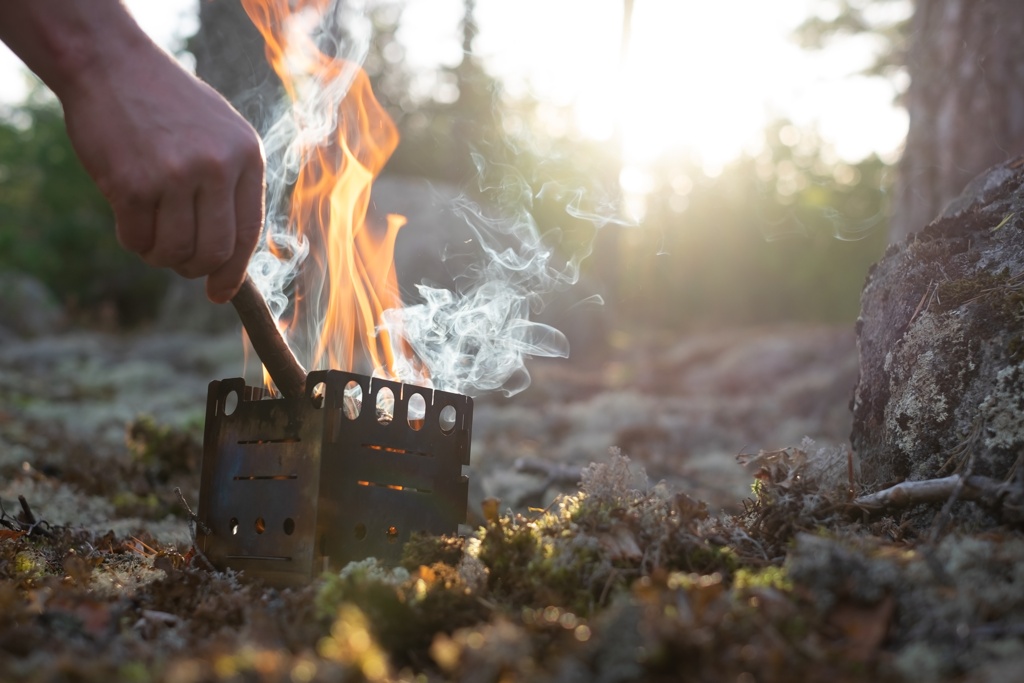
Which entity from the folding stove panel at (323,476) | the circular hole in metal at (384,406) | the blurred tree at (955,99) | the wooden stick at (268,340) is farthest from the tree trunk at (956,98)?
the wooden stick at (268,340)

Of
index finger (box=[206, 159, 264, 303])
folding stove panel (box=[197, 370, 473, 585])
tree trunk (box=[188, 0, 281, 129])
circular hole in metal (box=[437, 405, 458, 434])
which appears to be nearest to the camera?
index finger (box=[206, 159, 264, 303])

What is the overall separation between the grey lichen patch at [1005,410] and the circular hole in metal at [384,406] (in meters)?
1.90

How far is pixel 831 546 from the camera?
1.83 metres

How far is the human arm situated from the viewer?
2.30m

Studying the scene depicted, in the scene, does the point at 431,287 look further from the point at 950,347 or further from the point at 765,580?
the point at 765,580

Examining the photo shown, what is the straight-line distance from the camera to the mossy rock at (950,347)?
2469 millimetres

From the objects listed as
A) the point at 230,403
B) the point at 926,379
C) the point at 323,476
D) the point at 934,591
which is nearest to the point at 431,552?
the point at 323,476

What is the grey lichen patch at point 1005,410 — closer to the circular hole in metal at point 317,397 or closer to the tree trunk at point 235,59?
the circular hole in metal at point 317,397

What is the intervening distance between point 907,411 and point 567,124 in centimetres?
2483

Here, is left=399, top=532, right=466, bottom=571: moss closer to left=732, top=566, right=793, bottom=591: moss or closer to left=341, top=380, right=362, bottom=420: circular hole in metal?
left=341, top=380, right=362, bottom=420: circular hole in metal

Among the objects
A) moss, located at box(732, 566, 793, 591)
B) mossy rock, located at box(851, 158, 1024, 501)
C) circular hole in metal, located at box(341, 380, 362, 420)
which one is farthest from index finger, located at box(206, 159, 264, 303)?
mossy rock, located at box(851, 158, 1024, 501)

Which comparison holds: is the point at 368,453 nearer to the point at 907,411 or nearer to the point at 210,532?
the point at 210,532

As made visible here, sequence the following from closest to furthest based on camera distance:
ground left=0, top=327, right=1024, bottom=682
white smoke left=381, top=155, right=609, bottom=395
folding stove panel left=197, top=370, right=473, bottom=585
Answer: ground left=0, top=327, right=1024, bottom=682, folding stove panel left=197, top=370, right=473, bottom=585, white smoke left=381, top=155, right=609, bottom=395

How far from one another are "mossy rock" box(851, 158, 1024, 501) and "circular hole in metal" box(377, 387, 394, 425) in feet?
5.59
